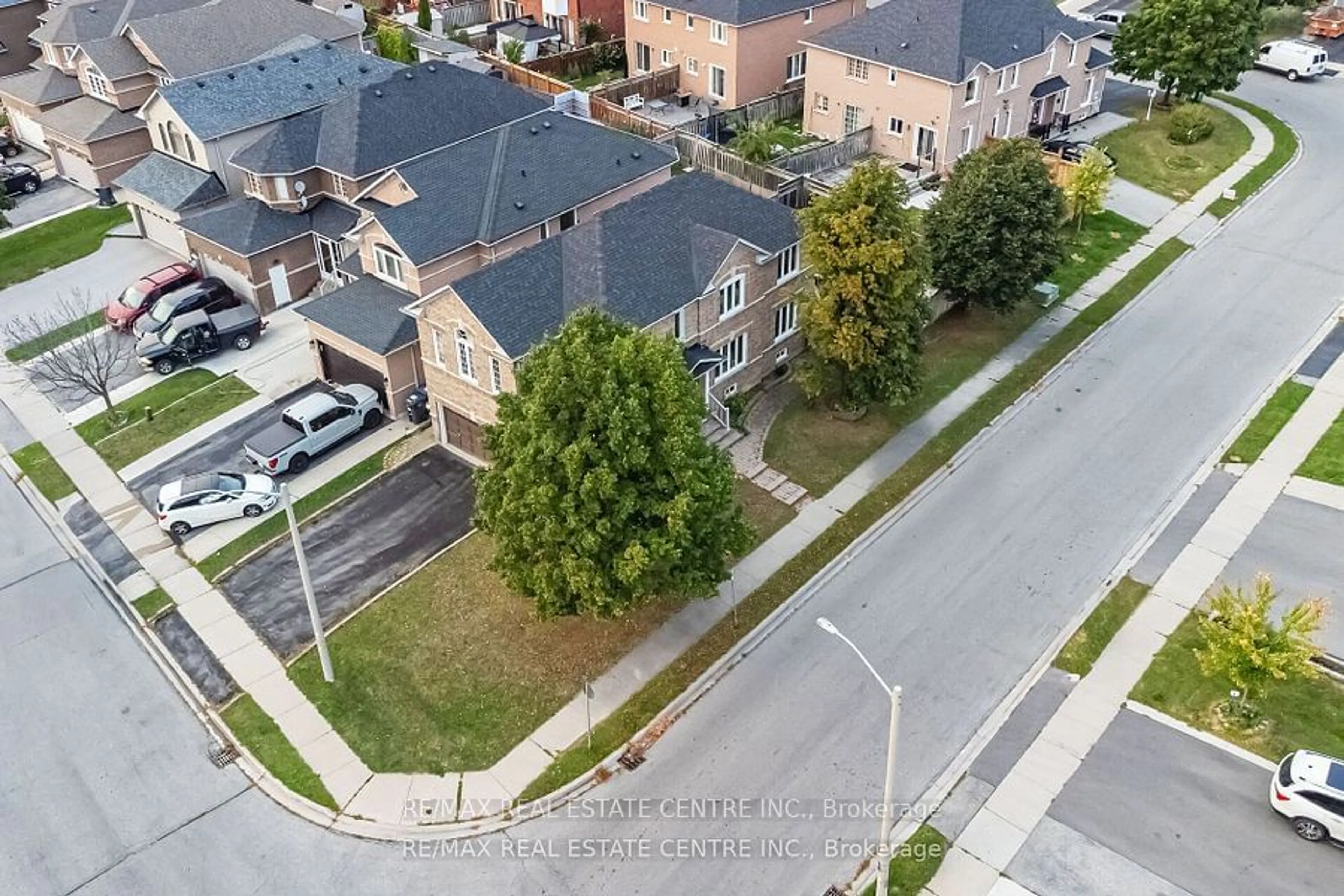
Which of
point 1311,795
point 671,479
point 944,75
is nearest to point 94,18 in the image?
point 944,75

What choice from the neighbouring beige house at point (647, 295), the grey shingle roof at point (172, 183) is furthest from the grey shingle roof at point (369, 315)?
the grey shingle roof at point (172, 183)

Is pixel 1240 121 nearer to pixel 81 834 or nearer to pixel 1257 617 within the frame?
pixel 1257 617

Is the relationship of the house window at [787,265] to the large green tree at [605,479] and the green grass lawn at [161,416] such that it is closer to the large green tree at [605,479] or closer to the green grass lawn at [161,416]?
the large green tree at [605,479]

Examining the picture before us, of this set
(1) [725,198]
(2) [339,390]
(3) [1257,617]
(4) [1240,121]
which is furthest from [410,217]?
(4) [1240,121]

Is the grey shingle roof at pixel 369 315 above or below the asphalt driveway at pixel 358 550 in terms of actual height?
above

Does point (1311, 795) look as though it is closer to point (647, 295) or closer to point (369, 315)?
point (647, 295)
